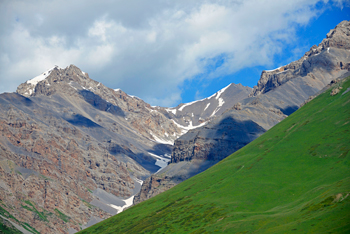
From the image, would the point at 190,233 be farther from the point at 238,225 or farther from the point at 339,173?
the point at 339,173

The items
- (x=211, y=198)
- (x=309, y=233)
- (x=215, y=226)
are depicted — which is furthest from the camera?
(x=211, y=198)

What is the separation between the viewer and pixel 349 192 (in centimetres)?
11512

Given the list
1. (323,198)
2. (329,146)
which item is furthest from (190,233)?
(329,146)

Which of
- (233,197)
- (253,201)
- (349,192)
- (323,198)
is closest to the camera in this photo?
(349,192)

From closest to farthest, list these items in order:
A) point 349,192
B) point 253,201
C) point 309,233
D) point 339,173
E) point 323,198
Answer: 1. point 309,233
2. point 349,192
3. point 323,198
4. point 339,173
5. point 253,201

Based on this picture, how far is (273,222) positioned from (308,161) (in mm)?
73133

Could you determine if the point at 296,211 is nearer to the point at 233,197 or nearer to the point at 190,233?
the point at 190,233

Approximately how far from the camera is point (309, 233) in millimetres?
99375

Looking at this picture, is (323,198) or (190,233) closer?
(323,198)

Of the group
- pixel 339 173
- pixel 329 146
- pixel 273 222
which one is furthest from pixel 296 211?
pixel 329 146

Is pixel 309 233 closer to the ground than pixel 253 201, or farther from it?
closer to the ground

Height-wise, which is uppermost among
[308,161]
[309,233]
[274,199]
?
[308,161]

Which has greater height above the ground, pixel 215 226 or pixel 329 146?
pixel 329 146

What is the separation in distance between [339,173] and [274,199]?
1078 inches
